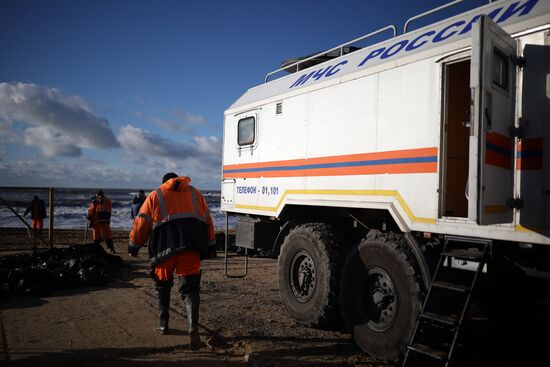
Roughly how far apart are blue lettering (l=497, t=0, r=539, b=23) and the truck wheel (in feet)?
10.1

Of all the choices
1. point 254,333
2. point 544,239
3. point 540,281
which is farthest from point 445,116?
point 254,333

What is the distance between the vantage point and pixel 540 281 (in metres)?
3.71

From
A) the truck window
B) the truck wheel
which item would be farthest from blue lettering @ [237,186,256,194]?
the truck wheel

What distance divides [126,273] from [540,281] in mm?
7797

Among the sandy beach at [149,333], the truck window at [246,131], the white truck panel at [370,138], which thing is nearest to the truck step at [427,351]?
the sandy beach at [149,333]

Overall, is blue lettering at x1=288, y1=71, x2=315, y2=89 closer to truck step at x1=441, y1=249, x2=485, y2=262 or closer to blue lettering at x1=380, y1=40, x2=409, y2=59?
blue lettering at x1=380, y1=40, x2=409, y2=59

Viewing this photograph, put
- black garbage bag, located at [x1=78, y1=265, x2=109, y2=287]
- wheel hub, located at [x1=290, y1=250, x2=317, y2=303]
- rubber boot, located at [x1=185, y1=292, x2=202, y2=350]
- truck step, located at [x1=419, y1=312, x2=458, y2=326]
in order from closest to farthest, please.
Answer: truck step, located at [x1=419, y1=312, x2=458, y2=326] < rubber boot, located at [x1=185, y1=292, x2=202, y2=350] < wheel hub, located at [x1=290, y1=250, x2=317, y2=303] < black garbage bag, located at [x1=78, y1=265, x2=109, y2=287]

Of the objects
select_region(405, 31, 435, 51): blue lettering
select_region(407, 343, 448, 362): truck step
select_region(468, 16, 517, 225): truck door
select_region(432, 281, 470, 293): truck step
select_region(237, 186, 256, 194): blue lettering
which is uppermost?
select_region(405, 31, 435, 51): blue lettering

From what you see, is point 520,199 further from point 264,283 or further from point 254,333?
point 264,283

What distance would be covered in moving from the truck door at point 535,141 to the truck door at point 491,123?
0.30 feet

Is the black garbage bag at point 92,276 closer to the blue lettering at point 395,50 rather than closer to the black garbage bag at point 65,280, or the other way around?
the black garbage bag at point 65,280

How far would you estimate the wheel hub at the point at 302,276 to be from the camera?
566cm

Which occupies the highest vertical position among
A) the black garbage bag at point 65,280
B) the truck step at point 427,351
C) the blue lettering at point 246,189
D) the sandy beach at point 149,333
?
the blue lettering at point 246,189

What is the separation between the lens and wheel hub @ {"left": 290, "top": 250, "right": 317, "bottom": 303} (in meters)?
5.66
